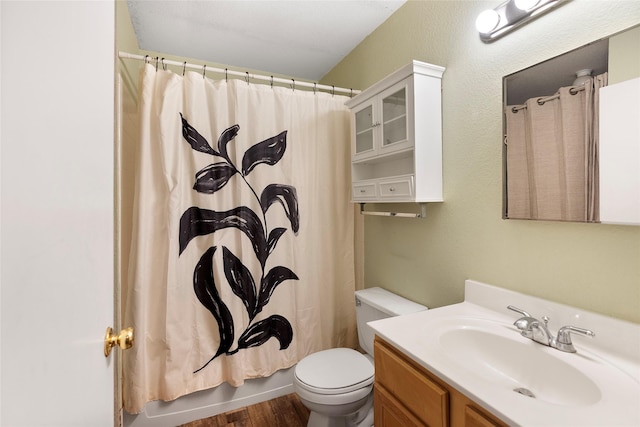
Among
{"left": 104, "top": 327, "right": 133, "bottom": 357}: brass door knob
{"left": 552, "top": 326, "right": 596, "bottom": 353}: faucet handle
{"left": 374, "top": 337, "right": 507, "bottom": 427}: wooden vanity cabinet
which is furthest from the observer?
{"left": 552, "top": 326, "right": 596, "bottom": 353}: faucet handle

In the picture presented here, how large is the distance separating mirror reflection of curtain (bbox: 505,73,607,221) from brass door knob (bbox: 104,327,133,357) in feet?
4.47

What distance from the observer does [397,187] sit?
5.26ft

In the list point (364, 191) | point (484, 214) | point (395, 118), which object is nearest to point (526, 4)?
point (395, 118)

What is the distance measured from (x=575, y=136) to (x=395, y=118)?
80cm

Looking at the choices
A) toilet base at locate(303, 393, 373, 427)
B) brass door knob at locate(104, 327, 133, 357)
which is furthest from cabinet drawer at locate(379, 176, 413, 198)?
brass door knob at locate(104, 327, 133, 357)

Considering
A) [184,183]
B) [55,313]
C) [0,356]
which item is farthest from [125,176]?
[0,356]

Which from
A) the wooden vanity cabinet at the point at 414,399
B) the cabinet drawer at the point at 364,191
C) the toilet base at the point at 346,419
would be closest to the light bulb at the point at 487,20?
the cabinet drawer at the point at 364,191

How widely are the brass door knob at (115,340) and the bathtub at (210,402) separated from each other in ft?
4.78

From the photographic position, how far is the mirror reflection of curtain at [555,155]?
3.19ft

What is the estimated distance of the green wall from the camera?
0.96 meters

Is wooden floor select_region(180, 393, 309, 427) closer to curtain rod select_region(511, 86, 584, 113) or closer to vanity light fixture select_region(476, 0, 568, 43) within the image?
curtain rod select_region(511, 86, 584, 113)

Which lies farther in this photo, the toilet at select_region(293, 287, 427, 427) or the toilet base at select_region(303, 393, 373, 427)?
the toilet base at select_region(303, 393, 373, 427)

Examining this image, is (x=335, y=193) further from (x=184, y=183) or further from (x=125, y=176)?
(x=125, y=176)

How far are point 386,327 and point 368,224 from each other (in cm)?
109
